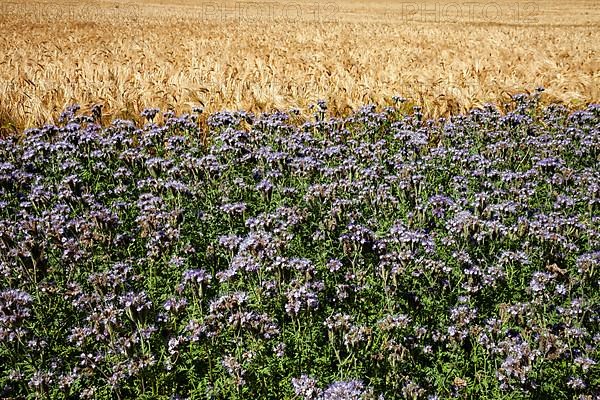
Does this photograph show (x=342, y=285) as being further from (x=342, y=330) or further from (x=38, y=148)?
(x=38, y=148)

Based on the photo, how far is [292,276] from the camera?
17.3ft

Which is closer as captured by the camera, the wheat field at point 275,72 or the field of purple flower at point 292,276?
the field of purple flower at point 292,276

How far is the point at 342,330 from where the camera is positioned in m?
4.32

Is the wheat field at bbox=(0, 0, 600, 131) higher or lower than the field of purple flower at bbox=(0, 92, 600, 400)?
Answer: higher

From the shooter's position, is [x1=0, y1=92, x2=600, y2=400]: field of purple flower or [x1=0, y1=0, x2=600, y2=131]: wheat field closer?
[x1=0, y1=92, x2=600, y2=400]: field of purple flower

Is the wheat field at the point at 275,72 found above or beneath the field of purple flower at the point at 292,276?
above

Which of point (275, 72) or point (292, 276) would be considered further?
point (275, 72)

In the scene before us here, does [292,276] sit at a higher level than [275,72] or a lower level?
lower

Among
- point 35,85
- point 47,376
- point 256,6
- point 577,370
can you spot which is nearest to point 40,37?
point 35,85

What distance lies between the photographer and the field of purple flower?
4.28 metres

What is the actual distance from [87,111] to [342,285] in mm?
6292

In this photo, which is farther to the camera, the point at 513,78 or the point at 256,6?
the point at 256,6

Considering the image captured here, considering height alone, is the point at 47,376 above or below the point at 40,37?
below

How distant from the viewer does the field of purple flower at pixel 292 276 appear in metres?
4.28
